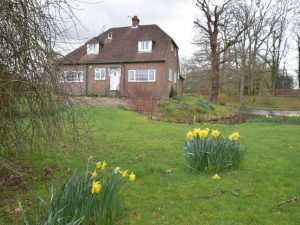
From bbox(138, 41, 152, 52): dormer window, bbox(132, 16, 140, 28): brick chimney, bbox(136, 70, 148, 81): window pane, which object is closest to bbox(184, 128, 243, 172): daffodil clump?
bbox(136, 70, 148, 81): window pane

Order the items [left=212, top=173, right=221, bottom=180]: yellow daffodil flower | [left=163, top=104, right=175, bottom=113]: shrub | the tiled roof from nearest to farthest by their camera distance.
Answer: [left=212, top=173, right=221, bottom=180]: yellow daffodil flower
[left=163, top=104, right=175, bottom=113]: shrub
the tiled roof

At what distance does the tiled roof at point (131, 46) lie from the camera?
3269 centimetres

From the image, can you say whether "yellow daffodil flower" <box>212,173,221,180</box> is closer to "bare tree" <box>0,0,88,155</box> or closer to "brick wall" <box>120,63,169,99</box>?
"bare tree" <box>0,0,88,155</box>

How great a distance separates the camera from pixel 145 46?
33.2 metres

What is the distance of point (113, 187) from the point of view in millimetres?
3957

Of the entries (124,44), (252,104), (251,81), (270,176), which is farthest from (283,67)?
(270,176)

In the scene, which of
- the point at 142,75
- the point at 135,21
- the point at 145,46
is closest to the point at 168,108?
the point at 142,75

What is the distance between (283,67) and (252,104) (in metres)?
14.7

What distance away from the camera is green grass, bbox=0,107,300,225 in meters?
4.49

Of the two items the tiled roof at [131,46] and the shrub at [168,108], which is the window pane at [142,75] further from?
the shrub at [168,108]

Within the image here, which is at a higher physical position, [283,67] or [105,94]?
[283,67]

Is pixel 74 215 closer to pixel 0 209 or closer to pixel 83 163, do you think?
pixel 0 209

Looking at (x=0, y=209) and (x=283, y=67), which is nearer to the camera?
(x=0, y=209)

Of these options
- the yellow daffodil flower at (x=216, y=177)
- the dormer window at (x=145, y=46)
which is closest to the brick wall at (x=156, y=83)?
the dormer window at (x=145, y=46)
